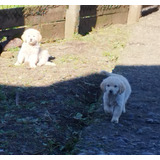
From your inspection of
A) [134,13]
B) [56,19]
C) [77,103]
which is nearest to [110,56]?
[56,19]

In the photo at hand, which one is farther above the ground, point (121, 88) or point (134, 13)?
point (121, 88)

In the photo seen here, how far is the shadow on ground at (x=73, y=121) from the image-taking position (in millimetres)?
4164

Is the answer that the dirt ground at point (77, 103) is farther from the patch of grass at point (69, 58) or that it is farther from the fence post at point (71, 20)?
the fence post at point (71, 20)

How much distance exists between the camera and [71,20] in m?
9.24

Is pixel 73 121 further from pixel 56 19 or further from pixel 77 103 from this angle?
pixel 56 19

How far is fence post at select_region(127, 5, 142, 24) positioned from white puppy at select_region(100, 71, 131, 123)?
22.6 feet

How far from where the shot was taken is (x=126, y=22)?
1165 cm

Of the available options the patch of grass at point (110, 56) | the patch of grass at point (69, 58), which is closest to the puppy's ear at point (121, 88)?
the patch of grass at point (69, 58)

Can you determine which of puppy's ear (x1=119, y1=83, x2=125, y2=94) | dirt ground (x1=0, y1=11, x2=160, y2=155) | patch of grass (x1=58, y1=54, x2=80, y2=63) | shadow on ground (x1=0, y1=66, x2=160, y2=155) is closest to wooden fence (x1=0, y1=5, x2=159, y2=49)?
dirt ground (x1=0, y1=11, x2=160, y2=155)

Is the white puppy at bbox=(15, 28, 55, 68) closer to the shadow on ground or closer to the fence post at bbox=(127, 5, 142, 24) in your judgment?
the shadow on ground

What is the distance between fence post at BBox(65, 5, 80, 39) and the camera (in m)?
9.20

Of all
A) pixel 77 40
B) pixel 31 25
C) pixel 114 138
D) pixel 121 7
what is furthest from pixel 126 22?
pixel 114 138

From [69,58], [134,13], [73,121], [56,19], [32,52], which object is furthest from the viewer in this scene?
[134,13]

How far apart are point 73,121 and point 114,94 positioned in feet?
2.30
